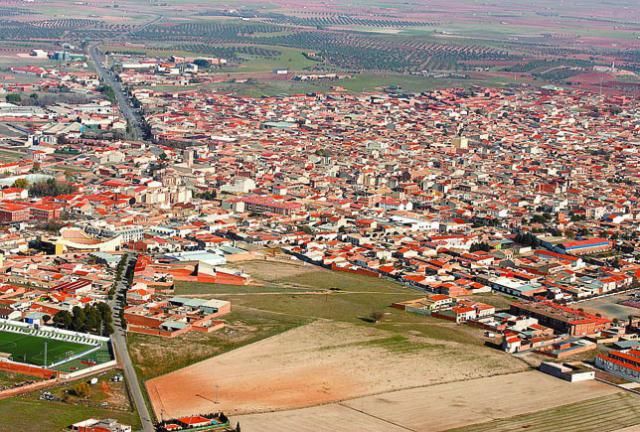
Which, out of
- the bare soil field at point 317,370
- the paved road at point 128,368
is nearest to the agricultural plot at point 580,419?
the bare soil field at point 317,370

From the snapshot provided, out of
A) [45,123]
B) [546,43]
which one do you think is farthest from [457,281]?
[546,43]

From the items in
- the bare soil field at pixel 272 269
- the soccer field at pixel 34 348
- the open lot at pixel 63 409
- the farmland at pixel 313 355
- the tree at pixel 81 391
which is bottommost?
the bare soil field at pixel 272 269

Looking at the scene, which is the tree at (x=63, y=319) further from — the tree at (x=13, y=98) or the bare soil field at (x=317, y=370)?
the tree at (x=13, y=98)

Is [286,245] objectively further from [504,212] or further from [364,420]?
[364,420]

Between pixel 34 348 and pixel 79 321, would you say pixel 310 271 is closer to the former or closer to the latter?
pixel 79 321

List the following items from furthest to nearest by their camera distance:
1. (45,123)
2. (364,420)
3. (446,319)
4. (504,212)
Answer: (45,123) → (504,212) → (446,319) → (364,420)

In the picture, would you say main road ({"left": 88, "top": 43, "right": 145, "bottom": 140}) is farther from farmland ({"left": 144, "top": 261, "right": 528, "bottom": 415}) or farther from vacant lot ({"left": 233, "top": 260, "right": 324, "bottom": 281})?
farmland ({"left": 144, "top": 261, "right": 528, "bottom": 415})

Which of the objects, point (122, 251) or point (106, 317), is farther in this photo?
point (122, 251)
